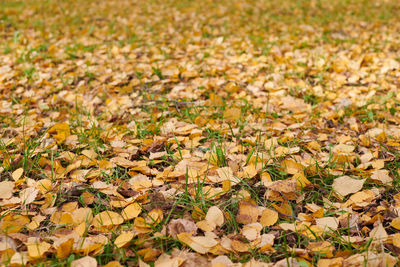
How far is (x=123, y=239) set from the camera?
1.25m

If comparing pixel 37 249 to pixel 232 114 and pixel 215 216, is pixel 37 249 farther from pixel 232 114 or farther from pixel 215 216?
pixel 232 114

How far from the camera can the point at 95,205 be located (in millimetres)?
1480

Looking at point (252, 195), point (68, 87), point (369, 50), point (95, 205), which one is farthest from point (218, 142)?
point (369, 50)

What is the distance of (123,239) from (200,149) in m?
0.81

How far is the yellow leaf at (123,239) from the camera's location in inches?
48.8

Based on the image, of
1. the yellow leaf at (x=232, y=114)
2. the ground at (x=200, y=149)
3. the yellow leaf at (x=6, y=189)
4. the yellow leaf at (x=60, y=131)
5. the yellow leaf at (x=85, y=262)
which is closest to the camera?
the yellow leaf at (x=85, y=262)

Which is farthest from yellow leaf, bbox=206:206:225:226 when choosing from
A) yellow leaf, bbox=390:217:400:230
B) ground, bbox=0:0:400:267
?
yellow leaf, bbox=390:217:400:230

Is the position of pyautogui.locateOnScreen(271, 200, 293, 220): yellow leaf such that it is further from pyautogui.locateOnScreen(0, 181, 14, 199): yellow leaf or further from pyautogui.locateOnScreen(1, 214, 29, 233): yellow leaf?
pyautogui.locateOnScreen(0, 181, 14, 199): yellow leaf

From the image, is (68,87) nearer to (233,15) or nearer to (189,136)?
(189,136)

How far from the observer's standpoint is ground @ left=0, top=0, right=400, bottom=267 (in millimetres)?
1268

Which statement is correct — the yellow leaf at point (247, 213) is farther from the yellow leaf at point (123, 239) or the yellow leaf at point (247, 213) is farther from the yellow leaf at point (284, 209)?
the yellow leaf at point (123, 239)

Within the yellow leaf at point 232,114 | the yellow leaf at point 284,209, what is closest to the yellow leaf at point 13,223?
the yellow leaf at point 284,209

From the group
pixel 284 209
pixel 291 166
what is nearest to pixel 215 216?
pixel 284 209

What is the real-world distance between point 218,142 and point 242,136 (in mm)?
195
